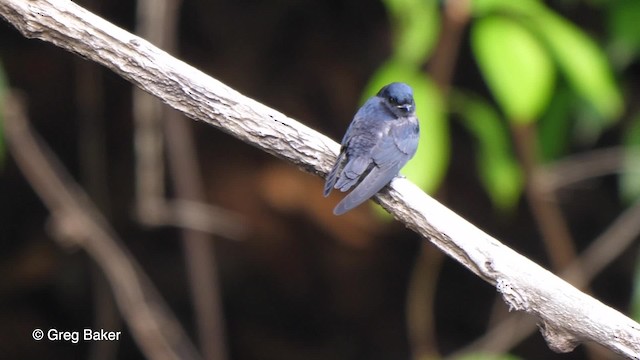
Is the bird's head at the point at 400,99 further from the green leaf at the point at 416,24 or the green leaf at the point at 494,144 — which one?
the green leaf at the point at 494,144

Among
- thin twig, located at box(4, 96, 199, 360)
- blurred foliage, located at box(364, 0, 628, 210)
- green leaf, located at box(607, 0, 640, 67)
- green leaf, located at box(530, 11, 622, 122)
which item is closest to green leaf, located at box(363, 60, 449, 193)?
blurred foliage, located at box(364, 0, 628, 210)

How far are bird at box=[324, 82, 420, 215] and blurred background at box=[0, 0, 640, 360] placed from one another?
44cm

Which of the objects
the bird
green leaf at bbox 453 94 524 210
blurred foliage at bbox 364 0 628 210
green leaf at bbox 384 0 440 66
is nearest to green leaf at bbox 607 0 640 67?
blurred foliage at bbox 364 0 628 210

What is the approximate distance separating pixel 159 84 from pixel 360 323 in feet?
7.54

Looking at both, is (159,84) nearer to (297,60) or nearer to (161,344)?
(161,344)

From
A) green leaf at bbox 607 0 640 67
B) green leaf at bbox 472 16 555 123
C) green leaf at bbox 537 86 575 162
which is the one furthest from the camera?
green leaf at bbox 537 86 575 162

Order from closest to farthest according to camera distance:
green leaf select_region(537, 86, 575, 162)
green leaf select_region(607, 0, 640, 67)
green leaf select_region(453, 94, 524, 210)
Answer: green leaf select_region(453, 94, 524, 210) → green leaf select_region(607, 0, 640, 67) → green leaf select_region(537, 86, 575, 162)

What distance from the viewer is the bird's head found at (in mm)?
2172

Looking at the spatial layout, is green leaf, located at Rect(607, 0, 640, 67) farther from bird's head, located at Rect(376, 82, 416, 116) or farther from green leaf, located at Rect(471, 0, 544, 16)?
bird's head, located at Rect(376, 82, 416, 116)

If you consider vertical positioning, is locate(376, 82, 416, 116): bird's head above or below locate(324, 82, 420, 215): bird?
above

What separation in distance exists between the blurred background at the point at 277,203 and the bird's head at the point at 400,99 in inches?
16.6

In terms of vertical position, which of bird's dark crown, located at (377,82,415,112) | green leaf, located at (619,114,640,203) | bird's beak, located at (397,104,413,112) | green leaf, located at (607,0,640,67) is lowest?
bird's beak, located at (397,104,413,112)

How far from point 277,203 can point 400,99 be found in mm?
1317

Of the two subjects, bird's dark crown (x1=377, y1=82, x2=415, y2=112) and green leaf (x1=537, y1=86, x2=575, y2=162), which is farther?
green leaf (x1=537, y1=86, x2=575, y2=162)
